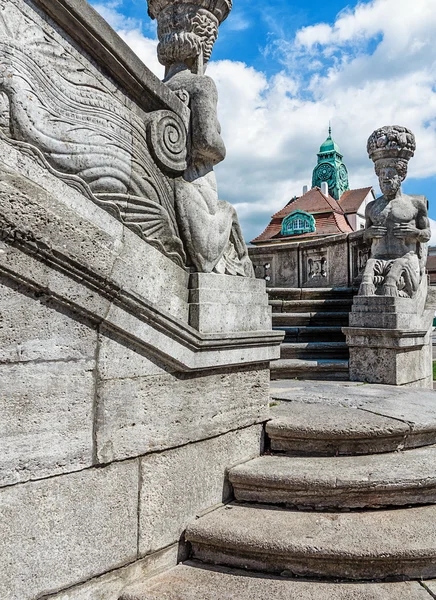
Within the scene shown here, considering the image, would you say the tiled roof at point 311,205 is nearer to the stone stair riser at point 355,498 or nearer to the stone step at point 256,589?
the stone stair riser at point 355,498

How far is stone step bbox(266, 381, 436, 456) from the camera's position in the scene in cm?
296

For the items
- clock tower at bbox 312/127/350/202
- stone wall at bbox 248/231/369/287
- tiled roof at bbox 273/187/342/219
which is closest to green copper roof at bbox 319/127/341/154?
clock tower at bbox 312/127/350/202

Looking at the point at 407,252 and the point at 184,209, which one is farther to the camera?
the point at 407,252

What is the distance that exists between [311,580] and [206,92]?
2.64m

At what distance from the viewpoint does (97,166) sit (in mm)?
2273

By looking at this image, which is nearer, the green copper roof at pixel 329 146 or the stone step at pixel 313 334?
the stone step at pixel 313 334

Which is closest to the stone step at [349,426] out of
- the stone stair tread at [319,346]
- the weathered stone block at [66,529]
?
the weathered stone block at [66,529]

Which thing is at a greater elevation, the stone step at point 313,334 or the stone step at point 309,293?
the stone step at point 309,293

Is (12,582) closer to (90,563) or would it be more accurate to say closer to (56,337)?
(90,563)

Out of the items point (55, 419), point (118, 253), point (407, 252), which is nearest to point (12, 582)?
point (55, 419)

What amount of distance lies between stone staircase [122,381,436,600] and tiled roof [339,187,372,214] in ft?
122

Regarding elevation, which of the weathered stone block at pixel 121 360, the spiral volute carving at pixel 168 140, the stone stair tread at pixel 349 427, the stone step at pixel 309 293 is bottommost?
the stone stair tread at pixel 349 427

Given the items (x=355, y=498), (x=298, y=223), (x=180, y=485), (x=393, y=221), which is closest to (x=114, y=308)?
(x=180, y=485)

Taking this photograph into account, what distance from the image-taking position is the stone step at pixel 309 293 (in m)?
7.04
